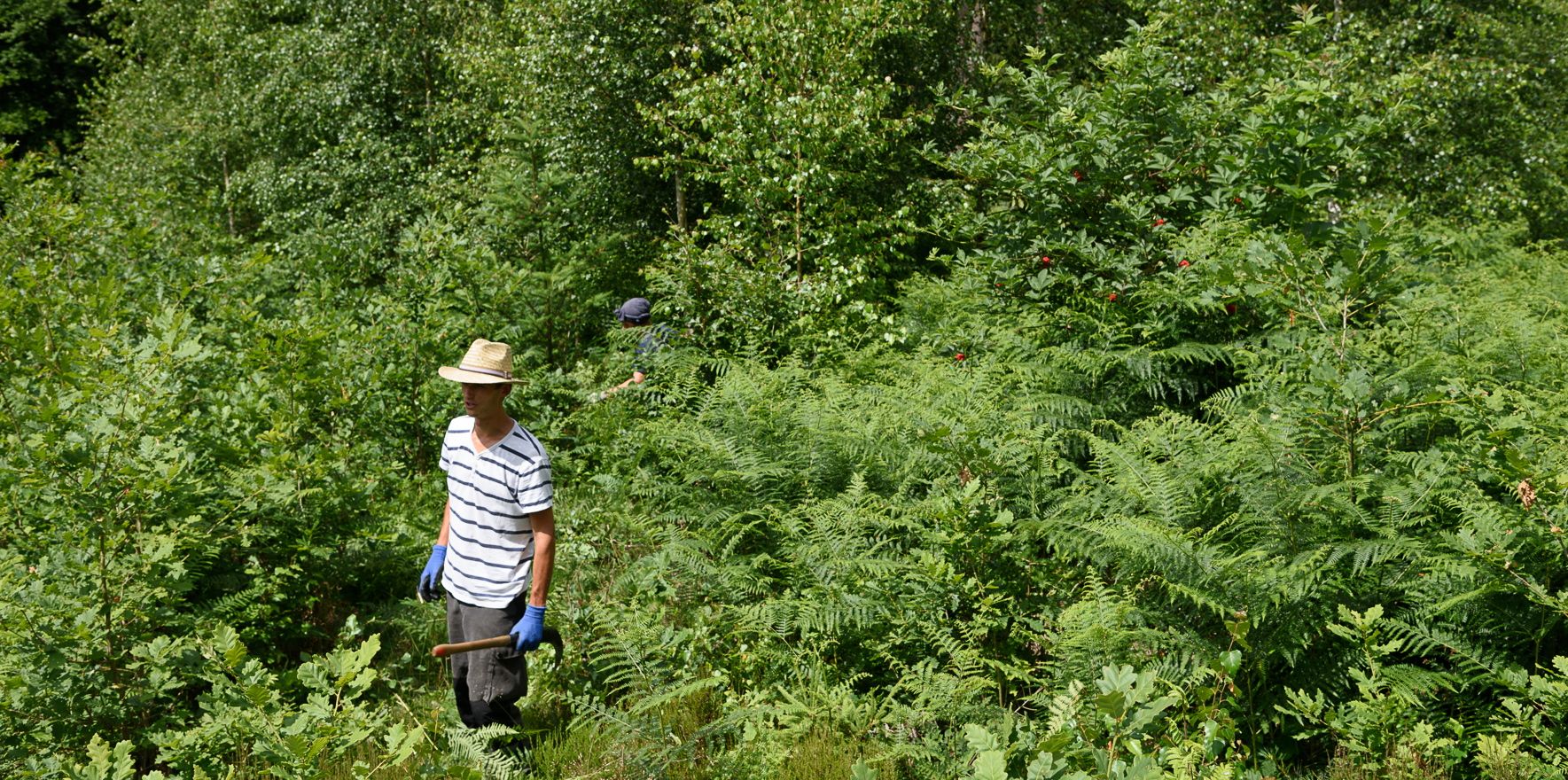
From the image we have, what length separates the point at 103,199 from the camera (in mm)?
9445

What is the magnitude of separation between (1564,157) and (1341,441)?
40.1 feet

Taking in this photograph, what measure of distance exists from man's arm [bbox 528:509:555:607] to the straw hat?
1.92 ft

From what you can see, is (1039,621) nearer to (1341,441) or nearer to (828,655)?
(828,655)

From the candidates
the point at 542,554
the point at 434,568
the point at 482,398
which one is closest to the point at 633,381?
the point at 434,568

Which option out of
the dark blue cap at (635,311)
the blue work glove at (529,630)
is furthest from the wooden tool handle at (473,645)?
the dark blue cap at (635,311)

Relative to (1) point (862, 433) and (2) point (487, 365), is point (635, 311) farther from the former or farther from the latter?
(2) point (487, 365)

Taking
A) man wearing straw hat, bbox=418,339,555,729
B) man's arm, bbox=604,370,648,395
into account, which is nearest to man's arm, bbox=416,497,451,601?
man wearing straw hat, bbox=418,339,555,729

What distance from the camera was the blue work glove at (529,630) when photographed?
412 cm

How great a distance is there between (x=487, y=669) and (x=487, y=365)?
1.24 metres

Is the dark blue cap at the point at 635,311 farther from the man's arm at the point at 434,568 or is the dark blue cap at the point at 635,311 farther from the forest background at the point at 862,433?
the man's arm at the point at 434,568

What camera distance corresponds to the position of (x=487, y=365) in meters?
4.40

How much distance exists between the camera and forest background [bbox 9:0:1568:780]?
3963mm

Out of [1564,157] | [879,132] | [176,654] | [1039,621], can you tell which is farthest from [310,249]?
[1564,157]

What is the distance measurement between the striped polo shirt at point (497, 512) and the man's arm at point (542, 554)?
48 mm
